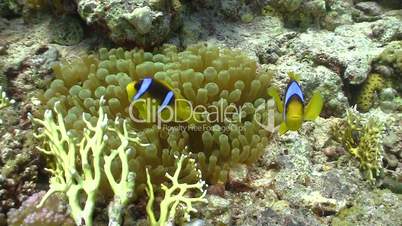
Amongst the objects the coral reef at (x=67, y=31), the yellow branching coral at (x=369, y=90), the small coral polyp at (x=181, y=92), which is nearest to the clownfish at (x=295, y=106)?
the small coral polyp at (x=181, y=92)

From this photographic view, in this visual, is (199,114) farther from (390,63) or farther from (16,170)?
(390,63)

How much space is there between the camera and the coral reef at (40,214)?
2701mm

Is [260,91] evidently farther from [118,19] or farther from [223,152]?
[118,19]

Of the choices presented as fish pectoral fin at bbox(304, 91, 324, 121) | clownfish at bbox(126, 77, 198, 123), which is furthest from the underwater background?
clownfish at bbox(126, 77, 198, 123)

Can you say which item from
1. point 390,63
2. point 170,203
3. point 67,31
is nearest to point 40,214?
point 170,203

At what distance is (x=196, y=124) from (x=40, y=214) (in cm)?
131

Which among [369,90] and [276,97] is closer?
[276,97]

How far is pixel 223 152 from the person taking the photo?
322 cm

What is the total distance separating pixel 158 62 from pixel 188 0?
48.7 inches

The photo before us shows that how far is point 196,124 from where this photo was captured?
10.9ft

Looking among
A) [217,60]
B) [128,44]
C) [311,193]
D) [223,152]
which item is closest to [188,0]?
[128,44]

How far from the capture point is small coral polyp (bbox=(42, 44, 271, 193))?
10.3 feet

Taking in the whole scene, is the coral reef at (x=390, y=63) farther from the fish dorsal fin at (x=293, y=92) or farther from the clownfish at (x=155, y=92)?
the clownfish at (x=155, y=92)

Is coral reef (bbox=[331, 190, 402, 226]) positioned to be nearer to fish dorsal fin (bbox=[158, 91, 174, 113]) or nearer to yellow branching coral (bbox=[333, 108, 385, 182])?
yellow branching coral (bbox=[333, 108, 385, 182])
